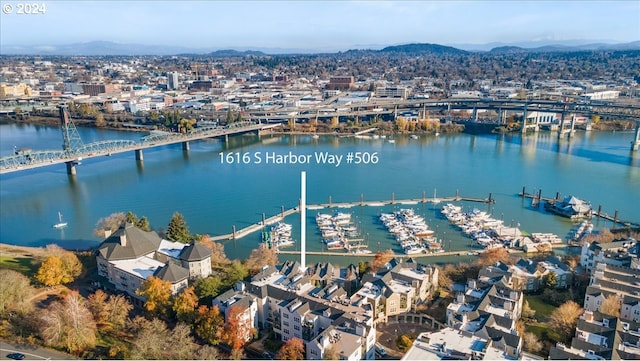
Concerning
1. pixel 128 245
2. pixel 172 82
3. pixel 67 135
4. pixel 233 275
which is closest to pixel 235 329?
pixel 233 275

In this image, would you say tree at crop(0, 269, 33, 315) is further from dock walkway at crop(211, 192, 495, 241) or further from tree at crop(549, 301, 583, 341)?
tree at crop(549, 301, 583, 341)

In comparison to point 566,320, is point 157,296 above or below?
above

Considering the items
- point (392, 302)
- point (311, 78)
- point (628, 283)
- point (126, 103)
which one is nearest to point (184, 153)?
point (126, 103)

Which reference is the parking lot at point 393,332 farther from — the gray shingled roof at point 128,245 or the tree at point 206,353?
the gray shingled roof at point 128,245

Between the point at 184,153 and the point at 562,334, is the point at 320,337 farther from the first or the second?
the point at 184,153

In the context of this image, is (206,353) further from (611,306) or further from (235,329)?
(611,306)

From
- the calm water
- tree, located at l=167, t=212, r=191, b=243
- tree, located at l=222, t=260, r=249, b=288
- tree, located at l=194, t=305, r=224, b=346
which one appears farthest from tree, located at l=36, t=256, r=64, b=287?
the calm water
